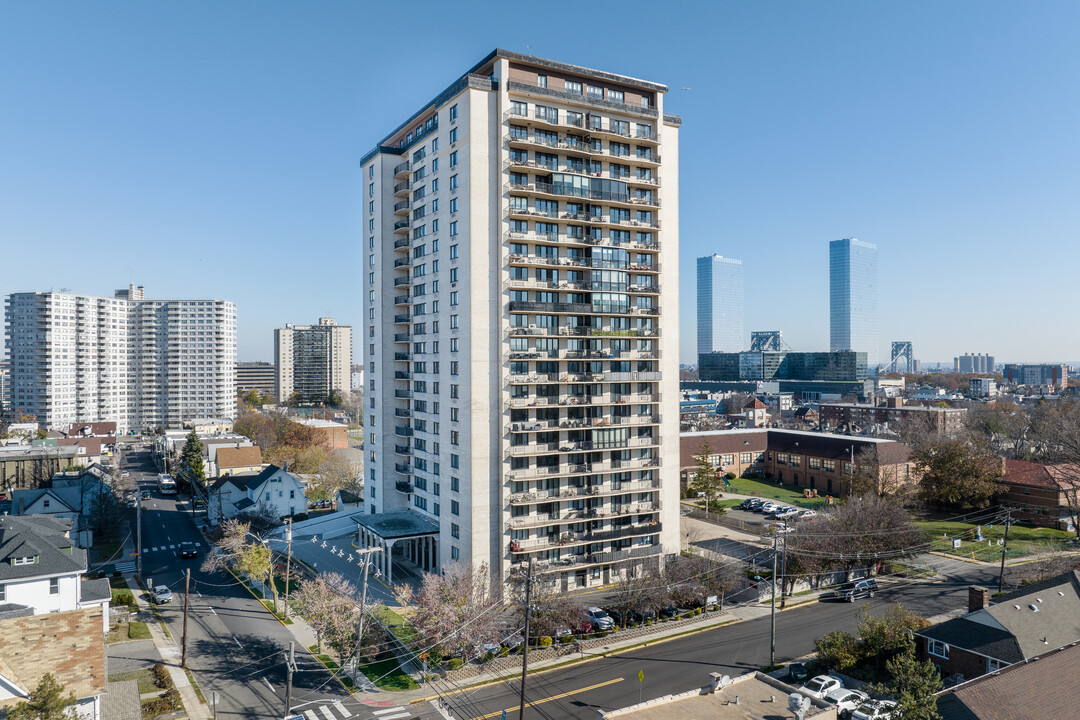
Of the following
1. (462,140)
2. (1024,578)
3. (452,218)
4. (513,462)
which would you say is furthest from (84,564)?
(1024,578)

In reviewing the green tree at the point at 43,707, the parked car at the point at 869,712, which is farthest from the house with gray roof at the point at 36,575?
the parked car at the point at 869,712

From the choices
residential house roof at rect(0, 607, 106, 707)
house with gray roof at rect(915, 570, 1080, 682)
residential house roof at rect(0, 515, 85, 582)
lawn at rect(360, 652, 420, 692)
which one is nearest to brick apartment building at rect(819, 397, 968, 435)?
house with gray roof at rect(915, 570, 1080, 682)

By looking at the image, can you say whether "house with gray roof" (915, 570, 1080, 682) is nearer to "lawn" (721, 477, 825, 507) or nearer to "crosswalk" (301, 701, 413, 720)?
"crosswalk" (301, 701, 413, 720)

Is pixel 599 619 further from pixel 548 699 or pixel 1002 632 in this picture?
pixel 1002 632

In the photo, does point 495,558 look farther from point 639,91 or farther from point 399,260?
point 639,91

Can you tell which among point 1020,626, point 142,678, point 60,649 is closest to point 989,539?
point 1020,626

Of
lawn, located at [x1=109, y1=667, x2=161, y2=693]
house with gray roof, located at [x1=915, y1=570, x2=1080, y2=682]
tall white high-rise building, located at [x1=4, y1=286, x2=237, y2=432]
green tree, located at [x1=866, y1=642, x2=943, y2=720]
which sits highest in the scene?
tall white high-rise building, located at [x1=4, y1=286, x2=237, y2=432]
